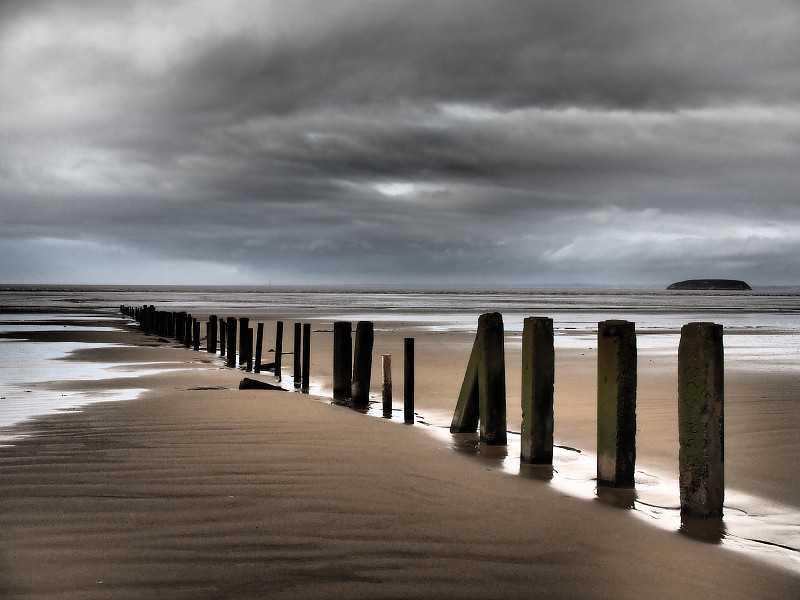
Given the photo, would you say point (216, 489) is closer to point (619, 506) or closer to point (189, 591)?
point (189, 591)

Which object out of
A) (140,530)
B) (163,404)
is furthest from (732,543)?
(163,404)

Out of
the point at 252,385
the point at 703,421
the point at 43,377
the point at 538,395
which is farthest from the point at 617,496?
the point at 43,377

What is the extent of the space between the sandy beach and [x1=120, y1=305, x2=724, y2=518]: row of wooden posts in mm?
485

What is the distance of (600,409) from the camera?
607 centimetres

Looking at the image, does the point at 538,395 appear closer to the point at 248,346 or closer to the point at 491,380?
the point at 491,380

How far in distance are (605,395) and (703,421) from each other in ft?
3.19

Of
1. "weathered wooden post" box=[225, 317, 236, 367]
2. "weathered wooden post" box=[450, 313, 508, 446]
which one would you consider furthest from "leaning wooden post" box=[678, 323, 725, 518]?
"weathered wooden post" box=[225, 317, 236, 367]

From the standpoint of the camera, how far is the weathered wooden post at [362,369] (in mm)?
10555

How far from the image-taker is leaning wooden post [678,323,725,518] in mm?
5164

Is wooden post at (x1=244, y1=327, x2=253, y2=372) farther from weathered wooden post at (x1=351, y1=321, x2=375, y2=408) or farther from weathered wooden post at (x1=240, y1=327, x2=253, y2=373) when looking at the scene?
weathered wooden post at (x1=351, y1=321, x2=375, y2=408)

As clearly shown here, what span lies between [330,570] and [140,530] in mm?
1370

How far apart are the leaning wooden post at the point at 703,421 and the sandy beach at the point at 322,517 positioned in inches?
18.8

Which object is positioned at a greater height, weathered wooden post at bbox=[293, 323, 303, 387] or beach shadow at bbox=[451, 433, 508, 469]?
weathered wooden post at bbox=[293, 323, 303, 387]

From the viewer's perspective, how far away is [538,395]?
6824mm
